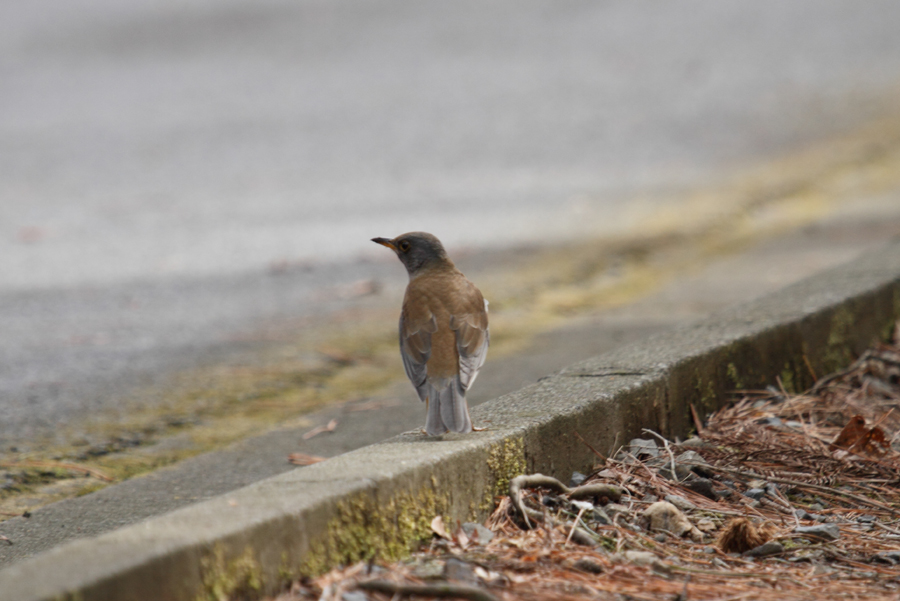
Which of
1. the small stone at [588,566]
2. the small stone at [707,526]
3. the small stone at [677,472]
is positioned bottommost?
the small stone at [707,526]

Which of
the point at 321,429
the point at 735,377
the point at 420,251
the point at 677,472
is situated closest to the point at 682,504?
the point at 677,472

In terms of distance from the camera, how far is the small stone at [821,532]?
2275 millimetres

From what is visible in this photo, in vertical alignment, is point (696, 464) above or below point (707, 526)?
above

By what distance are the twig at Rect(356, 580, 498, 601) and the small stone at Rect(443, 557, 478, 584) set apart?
10 cm

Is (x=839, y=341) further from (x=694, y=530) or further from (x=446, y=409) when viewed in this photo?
(x=446, y=409)

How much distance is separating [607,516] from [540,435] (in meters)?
0.28

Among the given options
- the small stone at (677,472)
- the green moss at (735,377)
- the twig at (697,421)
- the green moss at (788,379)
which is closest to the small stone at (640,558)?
the small stone at (677,472)

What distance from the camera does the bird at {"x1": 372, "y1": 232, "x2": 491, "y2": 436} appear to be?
8.46ft

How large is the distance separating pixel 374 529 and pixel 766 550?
88cm

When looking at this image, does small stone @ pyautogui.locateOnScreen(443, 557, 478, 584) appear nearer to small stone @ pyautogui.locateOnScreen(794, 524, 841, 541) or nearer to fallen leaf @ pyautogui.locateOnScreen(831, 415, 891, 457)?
small stone @ pyautogui.locateOnScreen(794, 524, 841, 541)

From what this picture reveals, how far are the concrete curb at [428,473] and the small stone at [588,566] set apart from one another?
33 cm

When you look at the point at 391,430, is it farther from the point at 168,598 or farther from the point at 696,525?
the point at 168,598

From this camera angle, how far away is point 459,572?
6.14ft

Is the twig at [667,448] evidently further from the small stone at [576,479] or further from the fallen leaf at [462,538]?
the fallen leaf at [462,538]
